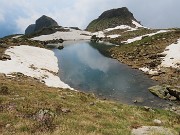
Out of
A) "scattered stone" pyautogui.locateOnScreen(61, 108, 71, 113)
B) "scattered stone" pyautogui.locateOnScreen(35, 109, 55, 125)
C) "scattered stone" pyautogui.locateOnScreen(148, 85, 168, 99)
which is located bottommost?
"scattered stone" pyautogui.locateOnScreen(148, 85, 168, 99)

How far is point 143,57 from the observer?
6906 cm

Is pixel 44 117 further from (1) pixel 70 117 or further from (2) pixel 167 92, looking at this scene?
(2) pixel 167 92

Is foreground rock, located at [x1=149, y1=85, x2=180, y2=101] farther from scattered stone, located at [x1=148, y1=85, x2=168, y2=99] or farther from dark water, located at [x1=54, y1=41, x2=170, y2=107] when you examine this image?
dark water, located at [x1=54, y1=41, x2=170, y2=107]

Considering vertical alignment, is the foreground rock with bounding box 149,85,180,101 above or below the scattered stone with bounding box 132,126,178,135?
below

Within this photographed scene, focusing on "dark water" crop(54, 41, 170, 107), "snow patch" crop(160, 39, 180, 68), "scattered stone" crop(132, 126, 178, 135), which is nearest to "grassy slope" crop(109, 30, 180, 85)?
"snow patch" crop(160, 39, 180, 68)

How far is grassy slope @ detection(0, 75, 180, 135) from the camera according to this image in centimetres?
1822

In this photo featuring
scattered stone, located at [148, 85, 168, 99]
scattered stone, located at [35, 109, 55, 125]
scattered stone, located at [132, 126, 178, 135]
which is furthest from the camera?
scattered stone, located at [148, 85, 168, 99]

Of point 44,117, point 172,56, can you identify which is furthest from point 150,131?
point 172,56

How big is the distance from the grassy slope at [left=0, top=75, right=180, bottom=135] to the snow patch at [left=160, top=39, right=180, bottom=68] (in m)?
30.1

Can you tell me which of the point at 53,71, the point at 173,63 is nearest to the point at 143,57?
the point at 173,63

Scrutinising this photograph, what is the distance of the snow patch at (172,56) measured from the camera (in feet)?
193

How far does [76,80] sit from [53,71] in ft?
25.2

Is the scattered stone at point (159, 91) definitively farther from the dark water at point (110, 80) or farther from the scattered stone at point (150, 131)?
the scattered stone at point (150, 131)

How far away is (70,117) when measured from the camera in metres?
21.4
